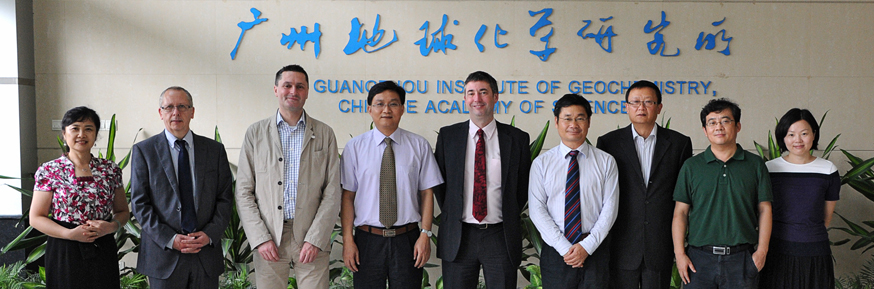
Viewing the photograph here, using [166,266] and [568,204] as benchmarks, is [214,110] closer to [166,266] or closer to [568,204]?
[166,266]

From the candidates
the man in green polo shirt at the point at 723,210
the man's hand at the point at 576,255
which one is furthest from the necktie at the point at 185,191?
the man in green polo shirt at the point at 723,210

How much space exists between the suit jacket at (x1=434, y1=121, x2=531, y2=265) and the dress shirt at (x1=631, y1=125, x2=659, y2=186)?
20.6 inches

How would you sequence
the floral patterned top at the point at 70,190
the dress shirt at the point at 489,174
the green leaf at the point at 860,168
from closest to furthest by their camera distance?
the floral patterned top at the point at 70,190
the dress shirt at the point at 489,174
the green leaf at the point at 860,168

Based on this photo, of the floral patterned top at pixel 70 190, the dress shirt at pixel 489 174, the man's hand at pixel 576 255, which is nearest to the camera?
the man's hand at pixel 576 255

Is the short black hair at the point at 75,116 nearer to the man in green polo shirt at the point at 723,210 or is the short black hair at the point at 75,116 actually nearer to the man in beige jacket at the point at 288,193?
the man in beige jacket at the point at 288,193

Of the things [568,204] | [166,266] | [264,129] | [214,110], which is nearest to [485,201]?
[568,204]

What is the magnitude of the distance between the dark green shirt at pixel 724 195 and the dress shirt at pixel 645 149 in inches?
6.1

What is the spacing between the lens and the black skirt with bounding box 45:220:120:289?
2531mm

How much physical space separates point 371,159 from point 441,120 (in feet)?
5.29

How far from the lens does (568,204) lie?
8.26 ft

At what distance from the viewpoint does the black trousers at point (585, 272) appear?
2.50m

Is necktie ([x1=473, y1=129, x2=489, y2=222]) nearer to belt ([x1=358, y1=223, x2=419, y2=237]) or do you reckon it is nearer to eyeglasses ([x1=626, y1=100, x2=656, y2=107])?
belt ([x1=358, y1=223, x2=419, y2=237])

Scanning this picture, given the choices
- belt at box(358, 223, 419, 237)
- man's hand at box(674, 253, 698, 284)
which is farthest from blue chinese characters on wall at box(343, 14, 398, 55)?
man's hand at box(674, 253, 698, 284)

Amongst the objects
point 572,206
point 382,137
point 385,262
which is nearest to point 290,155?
point 382,137
